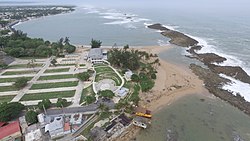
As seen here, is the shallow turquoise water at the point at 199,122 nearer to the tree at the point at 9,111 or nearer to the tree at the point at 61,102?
the tree at the point at 61,102

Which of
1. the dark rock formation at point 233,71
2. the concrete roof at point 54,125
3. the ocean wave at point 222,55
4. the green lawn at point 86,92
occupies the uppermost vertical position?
the ocean wave at point 222,55

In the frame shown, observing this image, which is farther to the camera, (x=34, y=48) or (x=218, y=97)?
(x=34, y=48)

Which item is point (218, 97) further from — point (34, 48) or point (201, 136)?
point (34, 48)

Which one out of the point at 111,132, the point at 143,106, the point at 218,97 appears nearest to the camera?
the point at 111,132

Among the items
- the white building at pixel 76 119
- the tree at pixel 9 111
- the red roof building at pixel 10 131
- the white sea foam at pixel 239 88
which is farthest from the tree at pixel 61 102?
the white sea foam at pixel 239 88

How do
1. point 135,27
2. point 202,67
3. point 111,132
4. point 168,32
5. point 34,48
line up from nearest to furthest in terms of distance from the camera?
1. point 111,132
2. point 202,67
3. point 34,48
4. point 168,32
5. point 135,27

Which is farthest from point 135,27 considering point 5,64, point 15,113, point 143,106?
point 15,113
